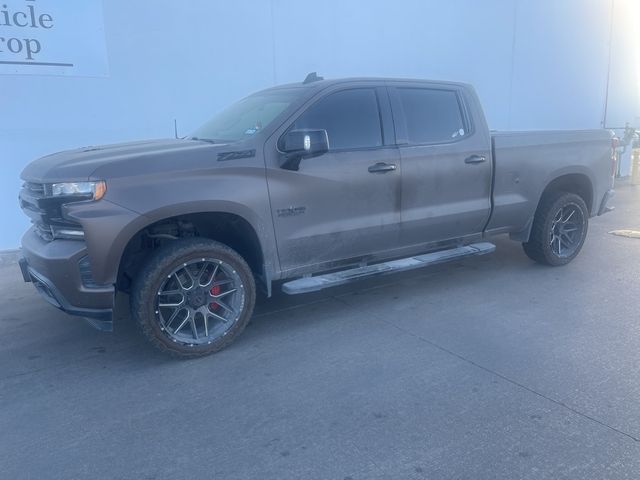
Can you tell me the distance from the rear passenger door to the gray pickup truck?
14mm

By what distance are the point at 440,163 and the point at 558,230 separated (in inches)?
78.7

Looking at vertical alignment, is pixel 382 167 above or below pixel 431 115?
below

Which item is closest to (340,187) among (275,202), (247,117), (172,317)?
(275,202)

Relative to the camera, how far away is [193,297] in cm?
407

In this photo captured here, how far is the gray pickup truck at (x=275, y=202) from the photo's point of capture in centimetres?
372

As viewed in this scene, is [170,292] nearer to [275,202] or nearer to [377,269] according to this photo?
[275,202]

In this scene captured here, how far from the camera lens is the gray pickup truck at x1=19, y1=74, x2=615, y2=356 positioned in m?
3.72

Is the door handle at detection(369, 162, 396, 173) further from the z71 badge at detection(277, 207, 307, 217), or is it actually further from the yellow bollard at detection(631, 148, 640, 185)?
the yellow bollard at detection(631, 148, 640, 185)

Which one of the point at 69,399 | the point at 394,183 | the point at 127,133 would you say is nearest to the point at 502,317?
the point at 394,183

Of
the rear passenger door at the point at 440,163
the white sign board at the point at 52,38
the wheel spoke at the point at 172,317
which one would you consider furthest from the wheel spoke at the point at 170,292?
the white sign board at the point at 52,38

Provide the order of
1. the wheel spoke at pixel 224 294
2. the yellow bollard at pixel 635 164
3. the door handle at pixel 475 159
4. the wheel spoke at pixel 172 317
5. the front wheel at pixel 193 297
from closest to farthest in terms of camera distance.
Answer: the front wheel at pixel 193 297
the wheel spoke at pixel 172 317
the wheel spoke at pixel 224 294
the door handle at pixel 475 159
the yellow bollard at pixel 635 164

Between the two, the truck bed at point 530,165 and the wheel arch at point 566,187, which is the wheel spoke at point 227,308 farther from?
the wheel arch at point 566,187

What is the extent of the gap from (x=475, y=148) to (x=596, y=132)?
6.17 ft

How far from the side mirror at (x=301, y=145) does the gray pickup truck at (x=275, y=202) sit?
1 centimetres
